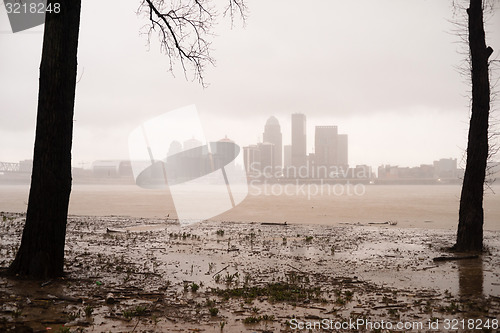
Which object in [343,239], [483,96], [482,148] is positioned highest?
[483,96]

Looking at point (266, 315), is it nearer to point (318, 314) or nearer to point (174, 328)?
point (318, 314)

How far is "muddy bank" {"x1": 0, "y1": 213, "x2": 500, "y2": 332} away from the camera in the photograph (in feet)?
16.2

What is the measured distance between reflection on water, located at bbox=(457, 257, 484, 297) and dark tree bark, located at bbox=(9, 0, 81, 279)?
7.47 m

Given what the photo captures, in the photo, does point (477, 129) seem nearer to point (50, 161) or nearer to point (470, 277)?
point (470, 277)

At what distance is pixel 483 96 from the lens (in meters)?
11.0

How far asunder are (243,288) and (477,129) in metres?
8.98

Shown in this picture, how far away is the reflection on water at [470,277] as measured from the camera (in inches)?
260

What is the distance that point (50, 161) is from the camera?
6629 millimetres

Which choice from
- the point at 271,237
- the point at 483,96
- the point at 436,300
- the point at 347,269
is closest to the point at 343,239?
the point at 271,237

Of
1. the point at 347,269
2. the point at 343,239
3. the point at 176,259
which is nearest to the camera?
the point at 347,269

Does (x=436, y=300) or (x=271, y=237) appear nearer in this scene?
(x=436, y=300)

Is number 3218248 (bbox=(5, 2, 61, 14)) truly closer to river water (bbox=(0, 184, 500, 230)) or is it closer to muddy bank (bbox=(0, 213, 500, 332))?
muddy bank (bbox=(0, 213, 500, 332))

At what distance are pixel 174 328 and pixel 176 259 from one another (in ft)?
15.6

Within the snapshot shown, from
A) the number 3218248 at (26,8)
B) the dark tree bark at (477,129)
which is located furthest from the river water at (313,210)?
the number 3218248 at (26,8)
